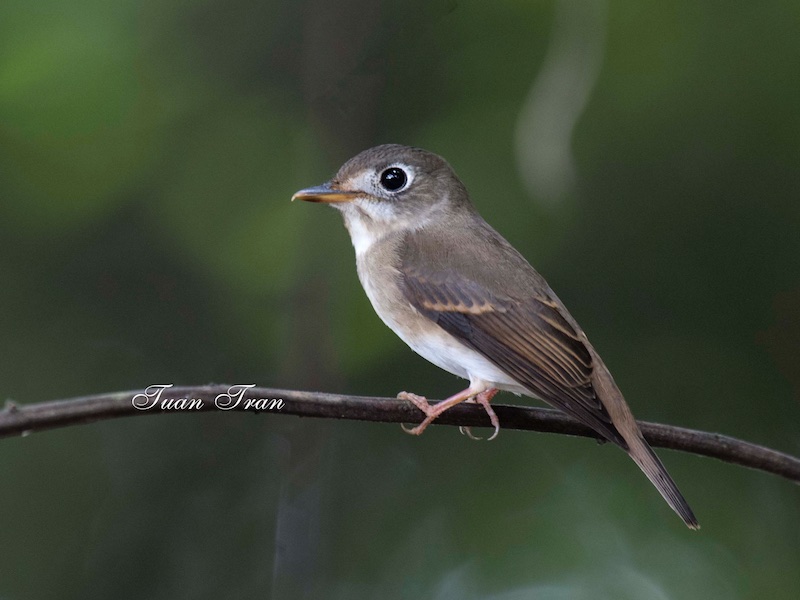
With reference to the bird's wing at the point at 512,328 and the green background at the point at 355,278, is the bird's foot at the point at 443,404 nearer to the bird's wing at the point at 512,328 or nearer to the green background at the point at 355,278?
the bird's wing at the point at 512,328

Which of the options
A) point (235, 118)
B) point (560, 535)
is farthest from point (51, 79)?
point (560, 535)

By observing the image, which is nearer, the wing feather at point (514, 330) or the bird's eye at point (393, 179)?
the wing feather at point (514, 330)

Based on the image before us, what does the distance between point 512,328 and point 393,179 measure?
696 millimetres

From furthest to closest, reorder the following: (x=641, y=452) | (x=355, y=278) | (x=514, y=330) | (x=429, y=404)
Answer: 1. (x=355, y=278)
2. (x=514, y=330)
3. (x=429, y=404)
4. (x=641, y=452)

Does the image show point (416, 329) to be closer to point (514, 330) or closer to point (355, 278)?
point (514, 330)

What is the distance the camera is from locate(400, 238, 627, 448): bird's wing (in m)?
2.53

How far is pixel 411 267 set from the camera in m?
2.94

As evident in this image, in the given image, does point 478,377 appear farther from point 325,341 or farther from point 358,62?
point 358,62

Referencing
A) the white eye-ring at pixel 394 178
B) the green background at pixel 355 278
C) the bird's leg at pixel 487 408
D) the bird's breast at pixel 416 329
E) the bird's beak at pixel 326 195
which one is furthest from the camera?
the green background at pixel 355 278

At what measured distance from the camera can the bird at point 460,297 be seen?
2480 millimetres

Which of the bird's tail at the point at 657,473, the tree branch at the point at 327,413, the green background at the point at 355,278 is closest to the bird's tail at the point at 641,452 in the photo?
the bird's tail at the point at 657,473

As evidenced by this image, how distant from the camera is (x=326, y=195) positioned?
290 centimetres
